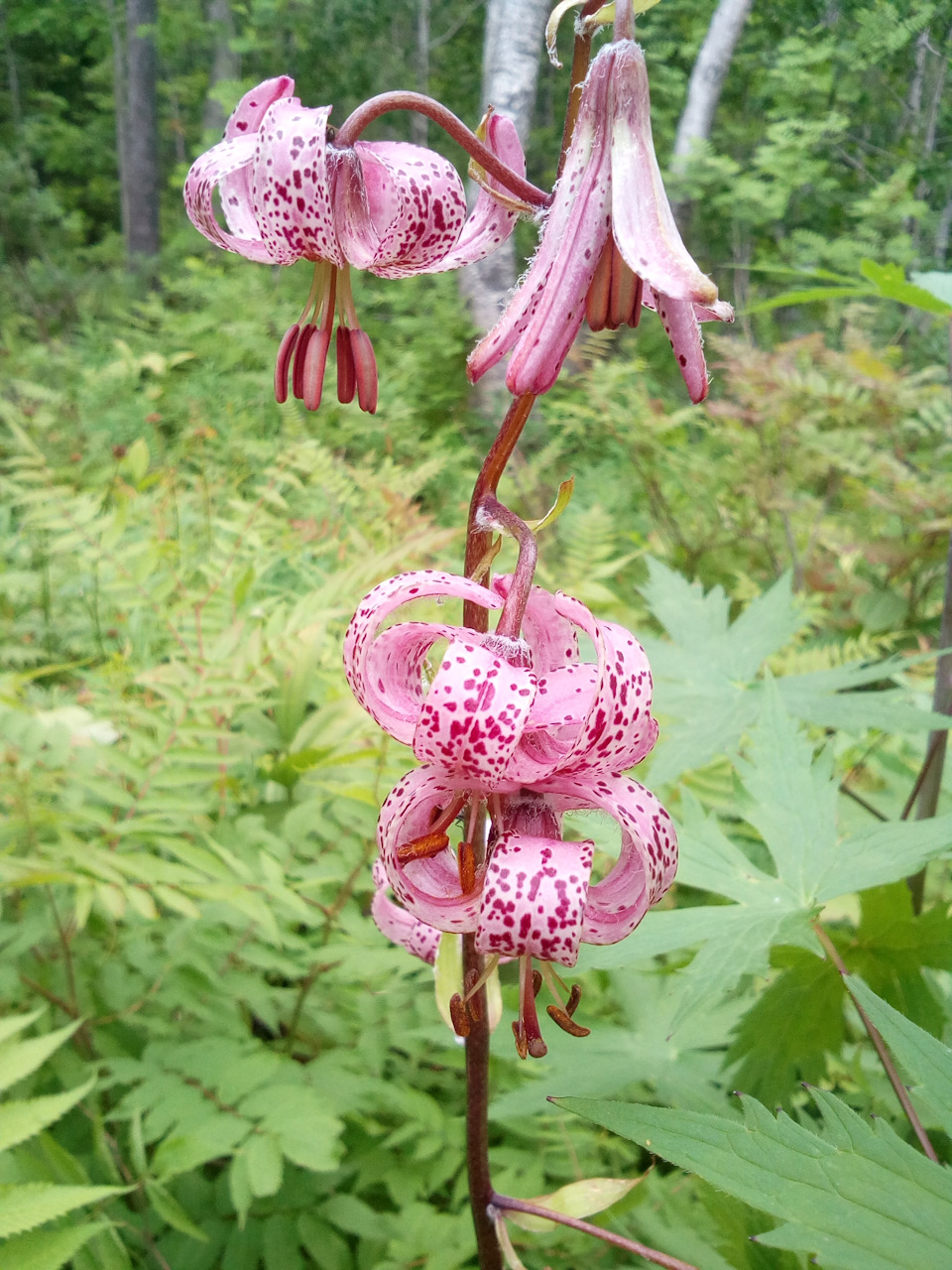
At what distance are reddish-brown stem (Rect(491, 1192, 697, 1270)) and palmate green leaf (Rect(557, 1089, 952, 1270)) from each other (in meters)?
→ 0.14

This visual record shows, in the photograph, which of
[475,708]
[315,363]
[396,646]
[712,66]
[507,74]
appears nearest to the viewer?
[475,708]

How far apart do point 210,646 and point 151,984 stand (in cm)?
45

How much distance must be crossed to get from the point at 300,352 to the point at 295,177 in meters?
0.15

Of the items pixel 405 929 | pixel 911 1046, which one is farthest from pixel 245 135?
pixel 911 1046

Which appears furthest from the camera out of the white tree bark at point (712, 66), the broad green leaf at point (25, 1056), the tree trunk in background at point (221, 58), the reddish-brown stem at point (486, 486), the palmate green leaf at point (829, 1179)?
the tree trunk in background at point (221, 58)

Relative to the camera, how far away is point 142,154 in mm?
6988

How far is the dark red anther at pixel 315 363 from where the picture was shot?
24.3 inches

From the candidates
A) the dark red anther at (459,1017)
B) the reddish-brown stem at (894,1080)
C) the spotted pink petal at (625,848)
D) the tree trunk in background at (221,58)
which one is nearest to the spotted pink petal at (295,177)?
the spotted pink petal at (625,848)

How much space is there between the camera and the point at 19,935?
951 millimetres

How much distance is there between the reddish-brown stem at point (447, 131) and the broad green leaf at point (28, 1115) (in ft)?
2.53

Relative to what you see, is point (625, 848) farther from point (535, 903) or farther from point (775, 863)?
point (775, 863)

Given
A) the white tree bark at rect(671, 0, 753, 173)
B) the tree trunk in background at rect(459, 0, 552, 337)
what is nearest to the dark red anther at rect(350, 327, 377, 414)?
the tree trunk in background at rect(459, 0, 552, 337)

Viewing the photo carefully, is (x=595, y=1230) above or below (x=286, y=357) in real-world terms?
below

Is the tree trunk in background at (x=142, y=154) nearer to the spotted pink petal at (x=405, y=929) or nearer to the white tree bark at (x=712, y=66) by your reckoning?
the white tree bark at (x=712, y=66)
